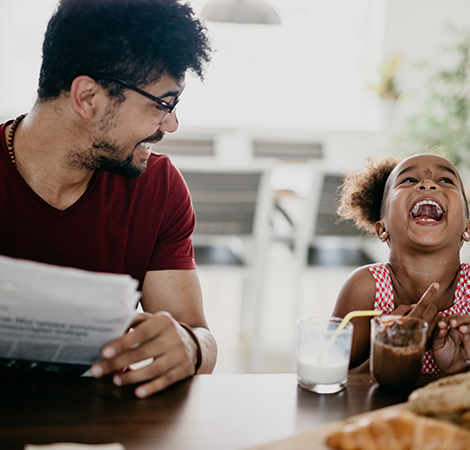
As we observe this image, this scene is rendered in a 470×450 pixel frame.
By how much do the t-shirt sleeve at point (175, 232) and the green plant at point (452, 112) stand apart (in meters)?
2.26

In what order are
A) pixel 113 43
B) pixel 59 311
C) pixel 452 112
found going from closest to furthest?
pixel 59 311 → pixel 113 43 → pixel 452 112

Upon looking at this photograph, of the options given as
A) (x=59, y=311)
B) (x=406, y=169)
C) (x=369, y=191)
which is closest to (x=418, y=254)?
(x=406, y=169)

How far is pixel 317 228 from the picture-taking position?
Answer: 3.00m

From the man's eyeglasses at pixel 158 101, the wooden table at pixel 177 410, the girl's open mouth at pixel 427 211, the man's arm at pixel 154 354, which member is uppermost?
the man's eyeglasses at pixel 158 101

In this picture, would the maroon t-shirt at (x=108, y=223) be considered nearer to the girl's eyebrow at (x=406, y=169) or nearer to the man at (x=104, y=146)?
the man at (x=104, y=146)

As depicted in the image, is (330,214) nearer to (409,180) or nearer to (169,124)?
(409,180)

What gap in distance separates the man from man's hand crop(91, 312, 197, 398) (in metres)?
0.16

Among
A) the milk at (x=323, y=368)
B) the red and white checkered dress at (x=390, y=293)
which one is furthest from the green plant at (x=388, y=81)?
the milk at (x=323, y=368)

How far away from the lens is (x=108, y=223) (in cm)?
132

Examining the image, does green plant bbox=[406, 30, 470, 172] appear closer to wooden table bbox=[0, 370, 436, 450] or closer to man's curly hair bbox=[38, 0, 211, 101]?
man's curly hair bbox=[38, 0, 211, 101]

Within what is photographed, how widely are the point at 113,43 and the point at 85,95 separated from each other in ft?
0.42

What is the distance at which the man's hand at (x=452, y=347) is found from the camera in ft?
3.49

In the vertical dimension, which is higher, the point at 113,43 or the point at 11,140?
the point at 113,43

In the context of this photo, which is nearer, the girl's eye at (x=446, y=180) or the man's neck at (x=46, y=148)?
the man's neck at (x=46, y=148)
